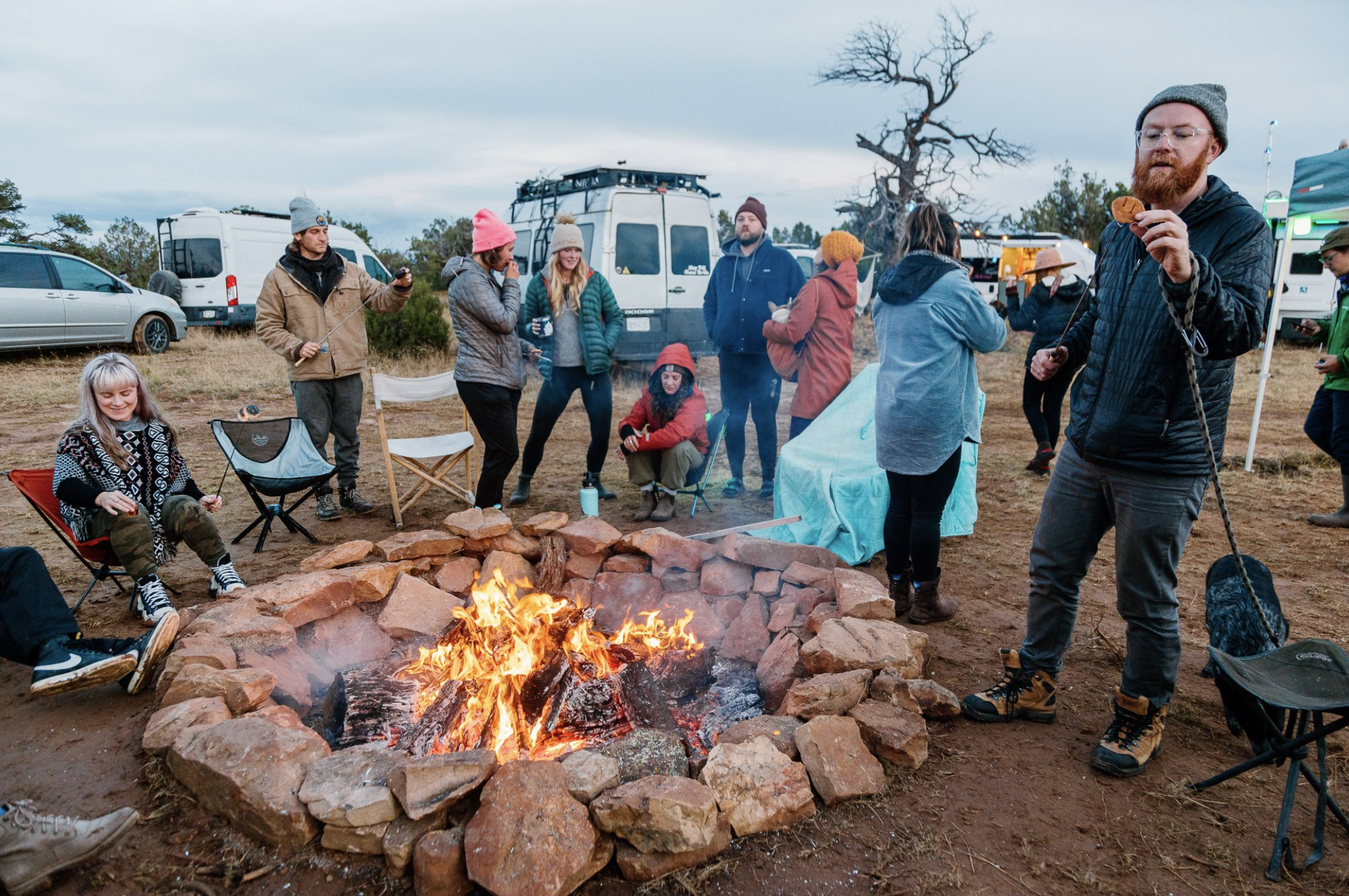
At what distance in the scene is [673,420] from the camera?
15.9 feet

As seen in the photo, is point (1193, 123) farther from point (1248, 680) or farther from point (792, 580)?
point (792, 580)

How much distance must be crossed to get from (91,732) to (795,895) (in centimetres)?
226

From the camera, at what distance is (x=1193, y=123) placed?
2057mm

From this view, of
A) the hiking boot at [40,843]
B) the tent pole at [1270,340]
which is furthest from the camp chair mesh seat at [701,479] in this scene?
the tent pole at [1270,340]

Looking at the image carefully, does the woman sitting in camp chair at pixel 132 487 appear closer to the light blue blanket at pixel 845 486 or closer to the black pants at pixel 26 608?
the black pants at pixel 26 608

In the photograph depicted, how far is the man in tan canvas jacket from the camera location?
15.0 feet

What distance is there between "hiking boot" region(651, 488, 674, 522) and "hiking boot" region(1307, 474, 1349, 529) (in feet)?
13.0

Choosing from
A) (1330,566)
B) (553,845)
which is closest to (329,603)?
(553,845)

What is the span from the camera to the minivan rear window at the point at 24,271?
9836mm

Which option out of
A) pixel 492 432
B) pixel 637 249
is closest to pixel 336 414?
pixel 492 432

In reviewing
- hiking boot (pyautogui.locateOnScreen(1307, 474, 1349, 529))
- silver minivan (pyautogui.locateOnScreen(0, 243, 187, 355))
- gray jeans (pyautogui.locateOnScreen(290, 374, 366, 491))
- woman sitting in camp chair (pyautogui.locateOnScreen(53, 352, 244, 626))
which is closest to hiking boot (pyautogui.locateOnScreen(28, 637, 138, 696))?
woman sitting in camp chair (pyautogui.locateOnScreen(53, 352, 244, 626))

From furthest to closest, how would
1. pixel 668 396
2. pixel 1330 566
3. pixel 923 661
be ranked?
pixel 668 396 < pixel 1330 566 < pixel 923 661

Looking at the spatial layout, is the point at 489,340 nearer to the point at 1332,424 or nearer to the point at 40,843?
the point at 40,843

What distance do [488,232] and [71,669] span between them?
287 centimetres
